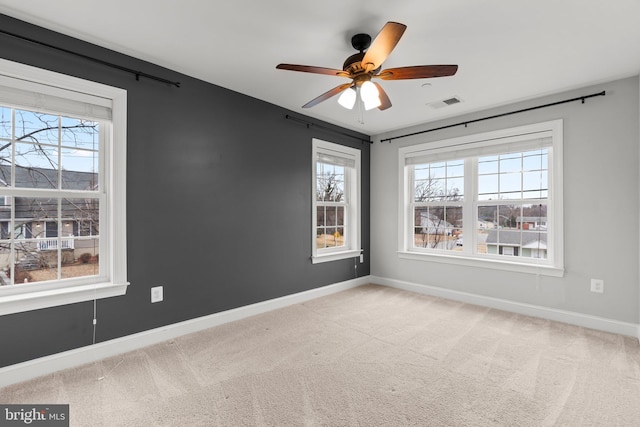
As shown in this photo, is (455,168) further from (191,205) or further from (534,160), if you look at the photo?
(191,205)

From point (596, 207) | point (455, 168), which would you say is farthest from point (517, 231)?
point (455, 168)

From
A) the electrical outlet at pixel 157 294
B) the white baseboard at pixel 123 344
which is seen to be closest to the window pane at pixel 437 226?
the white baseboard at pixel 123 344

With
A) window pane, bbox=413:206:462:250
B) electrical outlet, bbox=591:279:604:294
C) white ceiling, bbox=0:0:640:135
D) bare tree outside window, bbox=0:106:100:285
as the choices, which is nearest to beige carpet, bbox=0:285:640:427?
electrical outlet, bbox=591:279:604:294

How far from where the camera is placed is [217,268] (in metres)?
3.20

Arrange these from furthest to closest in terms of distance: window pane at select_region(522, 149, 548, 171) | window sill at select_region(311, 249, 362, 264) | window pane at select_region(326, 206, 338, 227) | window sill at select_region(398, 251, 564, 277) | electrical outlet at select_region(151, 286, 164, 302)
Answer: window pane at select_region(326, 206, 338, 227), window sill at select_region(311, 249, 362, 264), window pane at select_region(522, 149, 548, 171), window sill at select_region(398, 251, 564, 277), electrical outlet at select_region(151, 286, 164, 302)

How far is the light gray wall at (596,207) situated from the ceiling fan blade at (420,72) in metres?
2.19

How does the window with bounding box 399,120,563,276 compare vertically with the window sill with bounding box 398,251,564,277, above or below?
above

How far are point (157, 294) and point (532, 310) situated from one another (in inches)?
156

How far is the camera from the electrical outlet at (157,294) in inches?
108

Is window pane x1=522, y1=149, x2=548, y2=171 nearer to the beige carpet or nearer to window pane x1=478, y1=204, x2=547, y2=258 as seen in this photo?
window pane x1=478, y1=204, x2=547, y2=258

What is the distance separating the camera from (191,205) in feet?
9.82

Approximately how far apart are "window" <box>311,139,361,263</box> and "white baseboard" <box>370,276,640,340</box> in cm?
102

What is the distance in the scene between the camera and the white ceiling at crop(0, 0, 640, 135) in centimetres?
201

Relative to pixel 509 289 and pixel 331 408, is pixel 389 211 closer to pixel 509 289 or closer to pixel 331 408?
pixel 509 289
